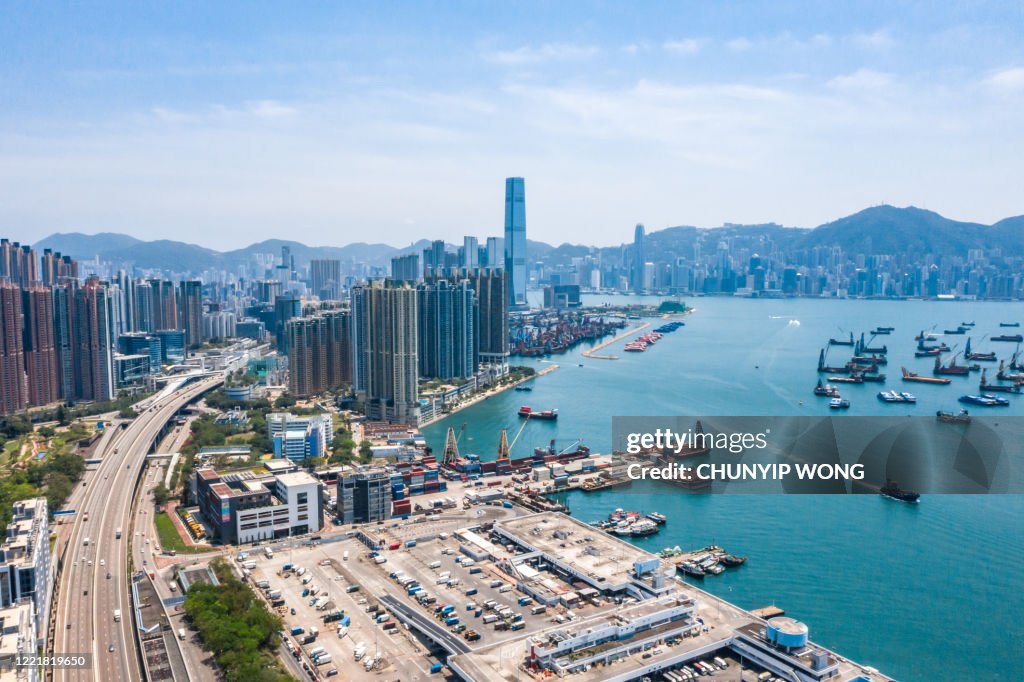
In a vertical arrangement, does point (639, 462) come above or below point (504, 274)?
below

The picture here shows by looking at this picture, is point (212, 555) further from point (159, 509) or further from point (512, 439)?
point (512, 439)

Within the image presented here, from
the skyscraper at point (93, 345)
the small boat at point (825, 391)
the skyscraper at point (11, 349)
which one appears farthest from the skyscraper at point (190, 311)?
the small boat at point (825, 391)

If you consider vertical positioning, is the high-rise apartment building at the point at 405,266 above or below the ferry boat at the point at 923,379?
above

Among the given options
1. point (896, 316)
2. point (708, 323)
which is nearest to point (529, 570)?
point (708, 323)

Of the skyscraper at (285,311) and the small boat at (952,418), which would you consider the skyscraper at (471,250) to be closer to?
the skyscraper at (285,311)

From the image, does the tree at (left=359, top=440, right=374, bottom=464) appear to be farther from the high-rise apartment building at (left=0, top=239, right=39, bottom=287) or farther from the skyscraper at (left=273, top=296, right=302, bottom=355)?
the high-rise apartment building at (left=0, top=239, right=39, bottom=287)

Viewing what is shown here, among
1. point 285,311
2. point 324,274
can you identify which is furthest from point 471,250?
point 285,311

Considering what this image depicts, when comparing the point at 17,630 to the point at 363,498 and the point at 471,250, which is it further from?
the point at 471,250
